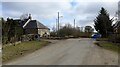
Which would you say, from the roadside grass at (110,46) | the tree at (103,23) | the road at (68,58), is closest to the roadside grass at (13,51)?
the road at (68,58)

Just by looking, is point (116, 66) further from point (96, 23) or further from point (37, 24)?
point (37, 24)

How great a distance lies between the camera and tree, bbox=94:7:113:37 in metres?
64.8

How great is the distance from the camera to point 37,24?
86.9 m

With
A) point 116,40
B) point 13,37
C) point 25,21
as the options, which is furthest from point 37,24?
point 13,37

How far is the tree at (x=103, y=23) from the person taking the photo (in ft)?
212

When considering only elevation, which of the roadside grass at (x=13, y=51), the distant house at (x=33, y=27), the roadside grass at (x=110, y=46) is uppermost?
the distant house at (x=33, y=27)

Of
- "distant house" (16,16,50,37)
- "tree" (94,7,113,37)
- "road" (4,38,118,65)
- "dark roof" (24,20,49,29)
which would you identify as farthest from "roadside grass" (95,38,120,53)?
"dark roof" (24,20,49,29)

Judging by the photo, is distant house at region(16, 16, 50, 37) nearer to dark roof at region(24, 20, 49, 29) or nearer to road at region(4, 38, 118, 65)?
dark roof at region(24, 20, 49, 29)

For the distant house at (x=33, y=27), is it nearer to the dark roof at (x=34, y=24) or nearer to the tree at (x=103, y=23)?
the dark roof at (x=34, y=24)

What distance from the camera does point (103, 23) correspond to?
6531 cm

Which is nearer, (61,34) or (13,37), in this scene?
(13,37)

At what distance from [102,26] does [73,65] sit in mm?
52474

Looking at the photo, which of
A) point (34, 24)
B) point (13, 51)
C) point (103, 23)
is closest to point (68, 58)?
point (13, 51)

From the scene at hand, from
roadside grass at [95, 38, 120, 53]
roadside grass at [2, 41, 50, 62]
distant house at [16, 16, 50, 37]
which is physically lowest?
roadside grass at [95, 38, 120, 53]
